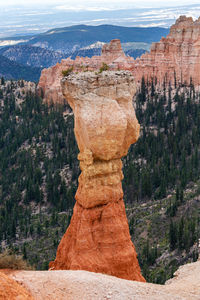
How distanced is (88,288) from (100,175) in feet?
27.2

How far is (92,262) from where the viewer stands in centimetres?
2355

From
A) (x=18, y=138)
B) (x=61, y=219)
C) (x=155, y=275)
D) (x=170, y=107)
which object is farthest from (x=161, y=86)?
(x=155, y=275)

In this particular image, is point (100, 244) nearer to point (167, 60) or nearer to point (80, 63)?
point (167, 60)

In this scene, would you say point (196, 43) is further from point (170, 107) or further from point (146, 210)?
point (146, 210)

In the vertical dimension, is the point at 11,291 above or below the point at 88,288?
above

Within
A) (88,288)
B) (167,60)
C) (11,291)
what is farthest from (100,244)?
(167,60)

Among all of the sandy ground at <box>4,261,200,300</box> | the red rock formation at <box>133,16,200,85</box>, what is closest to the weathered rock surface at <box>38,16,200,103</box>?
the red rock formation at <box>133,16,200,85</box>

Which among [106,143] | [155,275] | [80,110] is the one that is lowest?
[155,275]

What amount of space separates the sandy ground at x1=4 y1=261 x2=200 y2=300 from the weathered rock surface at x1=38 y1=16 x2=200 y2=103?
79290 mm

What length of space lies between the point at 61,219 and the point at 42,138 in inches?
1327

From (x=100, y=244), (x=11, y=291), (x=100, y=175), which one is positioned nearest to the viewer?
(x=11, y=291)

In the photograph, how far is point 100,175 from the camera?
2483 centimetres

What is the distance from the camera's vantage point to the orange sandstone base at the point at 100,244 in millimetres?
23812

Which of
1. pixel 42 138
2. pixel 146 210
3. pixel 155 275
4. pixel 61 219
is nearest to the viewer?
pixel 155 275
